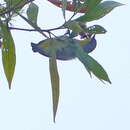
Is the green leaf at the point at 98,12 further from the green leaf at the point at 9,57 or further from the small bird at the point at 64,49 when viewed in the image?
the green leaf at the point at 9,57

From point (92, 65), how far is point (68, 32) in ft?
0.24

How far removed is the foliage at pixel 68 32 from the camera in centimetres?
83

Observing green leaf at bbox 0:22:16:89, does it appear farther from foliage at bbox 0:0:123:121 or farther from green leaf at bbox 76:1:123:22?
green leaf at bbox 76:1:123:22

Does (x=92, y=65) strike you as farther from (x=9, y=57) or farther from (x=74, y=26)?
(x=9, y=57)

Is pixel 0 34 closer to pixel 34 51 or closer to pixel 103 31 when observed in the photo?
pixel 34 51

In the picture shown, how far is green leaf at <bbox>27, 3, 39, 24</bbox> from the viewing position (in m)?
0.86

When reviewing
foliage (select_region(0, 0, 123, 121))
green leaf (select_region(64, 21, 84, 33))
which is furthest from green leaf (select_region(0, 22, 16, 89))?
green leaf (select_region(64, 21, 84, 33))

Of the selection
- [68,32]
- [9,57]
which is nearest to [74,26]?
[68,32]

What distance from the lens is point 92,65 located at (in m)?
0.83

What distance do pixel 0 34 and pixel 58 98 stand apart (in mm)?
170

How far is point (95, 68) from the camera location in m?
0.84

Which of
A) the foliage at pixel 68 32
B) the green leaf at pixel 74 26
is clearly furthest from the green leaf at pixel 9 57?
the green leaf at pixel 74 26

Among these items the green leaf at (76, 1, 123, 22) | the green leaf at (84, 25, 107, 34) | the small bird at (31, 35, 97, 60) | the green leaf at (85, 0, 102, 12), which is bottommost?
the small bird at (31, 35, 97, 60)

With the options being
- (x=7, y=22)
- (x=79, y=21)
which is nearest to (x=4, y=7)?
(x=7, y=22)
